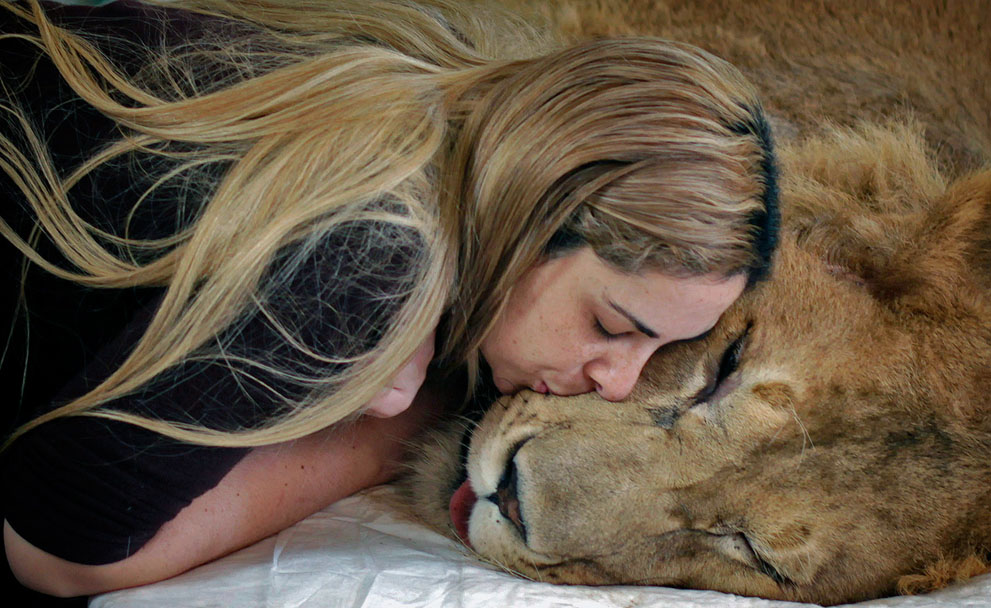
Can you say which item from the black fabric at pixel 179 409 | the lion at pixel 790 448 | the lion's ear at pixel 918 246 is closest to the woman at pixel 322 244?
the black fabric at pixel 179 409

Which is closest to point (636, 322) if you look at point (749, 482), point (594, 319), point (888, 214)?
point (594, 319)

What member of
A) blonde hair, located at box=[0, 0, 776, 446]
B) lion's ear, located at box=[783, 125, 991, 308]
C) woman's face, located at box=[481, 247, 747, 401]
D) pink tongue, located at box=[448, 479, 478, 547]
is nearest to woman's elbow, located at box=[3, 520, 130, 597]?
blonde hair, located at box=[0, 0, 776, 446]

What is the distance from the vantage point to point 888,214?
1915 millimetres

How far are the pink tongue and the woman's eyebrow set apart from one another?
41 centimetres

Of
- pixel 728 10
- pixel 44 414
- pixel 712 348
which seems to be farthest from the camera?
pixel 728 10

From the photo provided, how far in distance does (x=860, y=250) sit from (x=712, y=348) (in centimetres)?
36

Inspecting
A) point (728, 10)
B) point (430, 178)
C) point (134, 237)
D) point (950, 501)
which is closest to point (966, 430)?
point (950, 501)

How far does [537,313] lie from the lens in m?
1.61

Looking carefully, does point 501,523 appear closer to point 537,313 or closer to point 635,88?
point 537,313

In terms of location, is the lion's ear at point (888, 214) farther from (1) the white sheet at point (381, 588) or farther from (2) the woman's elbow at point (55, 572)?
(2) the woman's elbow at point (55, 572)

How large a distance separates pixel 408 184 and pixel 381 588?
0.62 metres

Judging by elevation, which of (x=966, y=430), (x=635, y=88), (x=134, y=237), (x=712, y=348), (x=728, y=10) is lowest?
(x=966, y=430)

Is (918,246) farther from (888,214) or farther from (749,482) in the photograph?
(749,482)

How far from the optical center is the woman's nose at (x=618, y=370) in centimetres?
162
